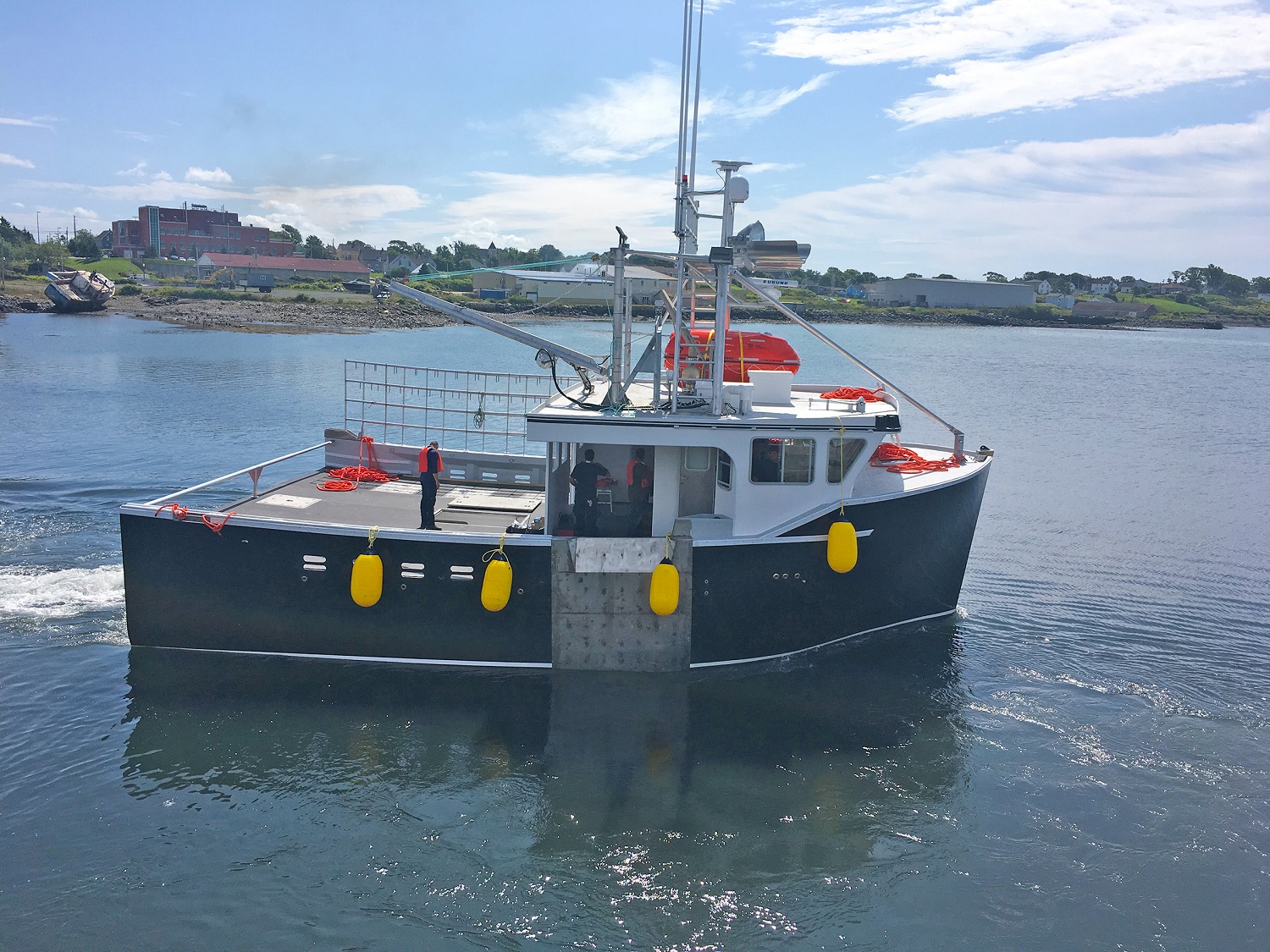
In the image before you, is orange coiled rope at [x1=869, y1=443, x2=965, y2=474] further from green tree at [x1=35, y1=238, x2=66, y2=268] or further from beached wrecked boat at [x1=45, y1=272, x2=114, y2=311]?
green tree at [x1=35, y1=238, x2=66, y2=268]

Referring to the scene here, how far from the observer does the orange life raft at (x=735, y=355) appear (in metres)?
12.0

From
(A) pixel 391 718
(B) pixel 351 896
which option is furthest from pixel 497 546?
(B) pixel 351 896

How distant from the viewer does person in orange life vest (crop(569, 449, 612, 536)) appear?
11.5m

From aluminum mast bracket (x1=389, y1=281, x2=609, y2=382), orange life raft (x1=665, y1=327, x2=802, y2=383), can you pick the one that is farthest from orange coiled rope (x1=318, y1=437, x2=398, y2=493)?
orange life raft (x1=665, y1=327, x2=802, y2=383)

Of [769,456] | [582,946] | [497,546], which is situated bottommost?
[582,946]

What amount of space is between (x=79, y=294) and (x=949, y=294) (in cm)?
11034

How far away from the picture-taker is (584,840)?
867cm

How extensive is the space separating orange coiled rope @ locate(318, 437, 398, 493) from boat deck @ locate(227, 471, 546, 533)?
0.43ft

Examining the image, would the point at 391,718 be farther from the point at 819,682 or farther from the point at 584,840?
the point at 819,682

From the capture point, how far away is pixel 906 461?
13.7m

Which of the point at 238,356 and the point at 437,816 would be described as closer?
the point at 437,816

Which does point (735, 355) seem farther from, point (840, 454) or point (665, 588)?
point (665, 588)

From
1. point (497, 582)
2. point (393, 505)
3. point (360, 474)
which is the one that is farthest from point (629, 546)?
point (360, 474)

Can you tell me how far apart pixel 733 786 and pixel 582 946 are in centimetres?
273
